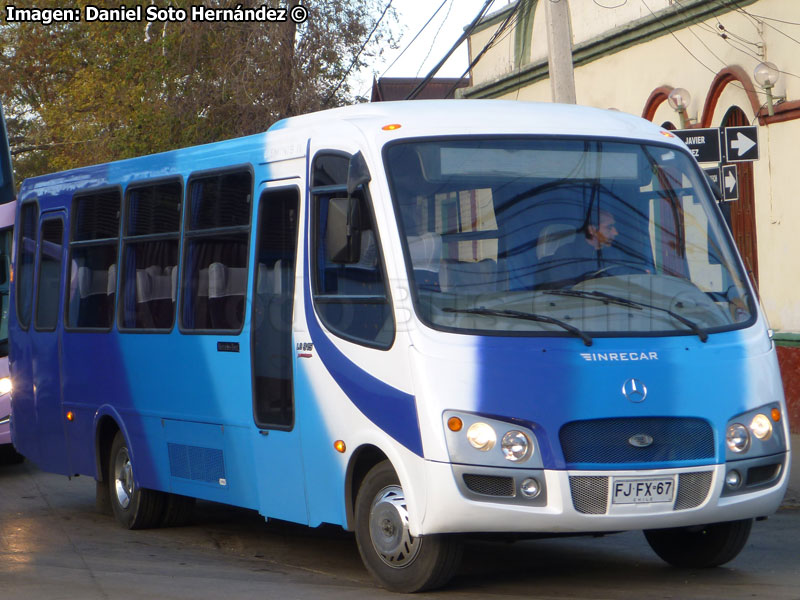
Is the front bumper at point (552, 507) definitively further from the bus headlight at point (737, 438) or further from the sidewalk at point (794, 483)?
the sidewalk at point (794, 483)

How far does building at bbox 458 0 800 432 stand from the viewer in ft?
50.6

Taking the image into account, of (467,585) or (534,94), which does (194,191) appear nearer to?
(467,585)

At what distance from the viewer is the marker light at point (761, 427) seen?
738 centimetres

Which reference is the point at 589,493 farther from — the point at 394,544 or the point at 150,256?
the point at 150,256

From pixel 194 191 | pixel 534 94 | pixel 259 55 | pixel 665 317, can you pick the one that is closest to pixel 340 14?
pixel 259 55

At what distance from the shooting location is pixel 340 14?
2616 centimetres

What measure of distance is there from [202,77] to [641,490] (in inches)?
853

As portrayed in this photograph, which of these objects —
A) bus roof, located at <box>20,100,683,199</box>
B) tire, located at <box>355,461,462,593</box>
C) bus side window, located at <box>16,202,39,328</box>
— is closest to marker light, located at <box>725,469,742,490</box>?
tire, located at <box>355,461,462,593</box>

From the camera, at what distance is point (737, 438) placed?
24.0 feet

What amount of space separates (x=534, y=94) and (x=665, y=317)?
568 inches

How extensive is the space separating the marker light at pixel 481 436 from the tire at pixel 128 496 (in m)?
4.03

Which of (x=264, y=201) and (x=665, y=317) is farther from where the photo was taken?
(x=264, y=201)

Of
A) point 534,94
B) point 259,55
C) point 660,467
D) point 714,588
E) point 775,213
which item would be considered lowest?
point 714,588

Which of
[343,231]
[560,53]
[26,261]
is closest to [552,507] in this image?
[343,231]
